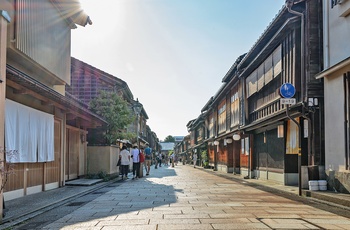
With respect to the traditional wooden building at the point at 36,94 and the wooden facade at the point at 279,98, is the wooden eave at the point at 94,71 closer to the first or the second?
the wooden facade at the point at 279,98

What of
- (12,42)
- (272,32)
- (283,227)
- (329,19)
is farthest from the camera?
(272,32)

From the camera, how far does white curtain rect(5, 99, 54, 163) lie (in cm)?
988

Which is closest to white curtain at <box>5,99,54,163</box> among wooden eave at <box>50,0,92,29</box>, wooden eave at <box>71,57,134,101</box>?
wooden eave at <box>50,0,92,29</box>

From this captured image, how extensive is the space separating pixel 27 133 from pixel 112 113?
400 inches

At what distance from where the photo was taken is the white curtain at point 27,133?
9883 mm

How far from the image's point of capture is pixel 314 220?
756cm

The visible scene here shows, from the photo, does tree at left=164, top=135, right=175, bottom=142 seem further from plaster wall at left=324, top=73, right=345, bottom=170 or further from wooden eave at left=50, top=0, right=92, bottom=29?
plaster wall at left=324, top=73, right=345, bottom=170

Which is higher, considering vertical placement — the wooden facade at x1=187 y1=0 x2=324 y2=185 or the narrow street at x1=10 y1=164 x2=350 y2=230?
the wooden facade at x1=187 y1=0 x2=324 y2=185

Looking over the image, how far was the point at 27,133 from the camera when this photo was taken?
36.4ft

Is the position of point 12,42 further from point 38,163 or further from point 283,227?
point 283,227

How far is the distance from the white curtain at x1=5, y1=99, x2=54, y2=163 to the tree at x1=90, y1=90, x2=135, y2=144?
7.84 metres

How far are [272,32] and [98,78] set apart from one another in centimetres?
1475

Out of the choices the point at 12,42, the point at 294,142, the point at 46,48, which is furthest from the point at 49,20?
the point at 294,142

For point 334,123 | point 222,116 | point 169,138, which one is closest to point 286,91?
point 334,123
